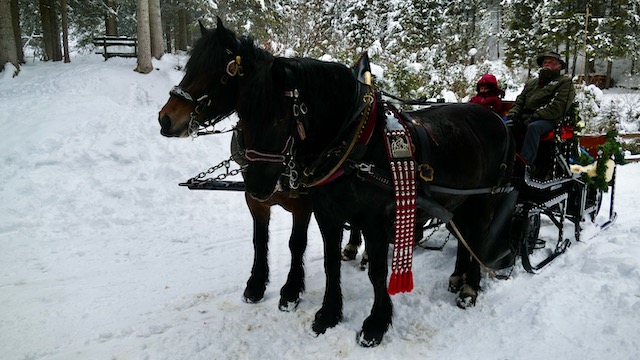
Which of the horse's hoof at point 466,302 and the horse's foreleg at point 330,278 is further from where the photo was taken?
the horse's hoof at point 466,302

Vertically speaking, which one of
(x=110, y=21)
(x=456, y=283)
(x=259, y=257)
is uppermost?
(x=110, y=21)

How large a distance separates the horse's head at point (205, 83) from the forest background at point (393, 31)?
267 inches

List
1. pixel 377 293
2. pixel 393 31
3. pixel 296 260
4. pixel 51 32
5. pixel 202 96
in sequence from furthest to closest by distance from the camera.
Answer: pixel 393 31
pixel 51 32
pixel 296 260
pixel 377 293
pixel 202 96

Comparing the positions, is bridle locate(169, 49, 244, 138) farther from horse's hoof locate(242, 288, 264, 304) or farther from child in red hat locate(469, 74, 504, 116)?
child in red hat locate(469, 74, 504, 116)

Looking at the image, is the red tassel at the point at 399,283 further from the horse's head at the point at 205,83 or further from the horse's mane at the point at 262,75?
the horse's head at the point at 205,83

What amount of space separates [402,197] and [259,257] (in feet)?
5.62

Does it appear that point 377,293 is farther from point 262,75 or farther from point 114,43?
point 114,43

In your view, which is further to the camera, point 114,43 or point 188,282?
point 114,43

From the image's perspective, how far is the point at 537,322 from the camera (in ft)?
10.5

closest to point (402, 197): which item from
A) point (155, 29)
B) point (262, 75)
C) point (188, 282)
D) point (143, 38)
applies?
point (262, 75)

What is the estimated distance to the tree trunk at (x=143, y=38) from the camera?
1150cm

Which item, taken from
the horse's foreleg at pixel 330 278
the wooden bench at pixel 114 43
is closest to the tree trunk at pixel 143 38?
the wooden bench at pixel 114 43

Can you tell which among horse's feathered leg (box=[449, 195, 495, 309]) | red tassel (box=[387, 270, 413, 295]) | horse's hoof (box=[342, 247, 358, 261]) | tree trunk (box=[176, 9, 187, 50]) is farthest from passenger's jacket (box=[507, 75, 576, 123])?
tree trunk (box=[176, 9, 187, 50])

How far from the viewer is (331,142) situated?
2895 mm
